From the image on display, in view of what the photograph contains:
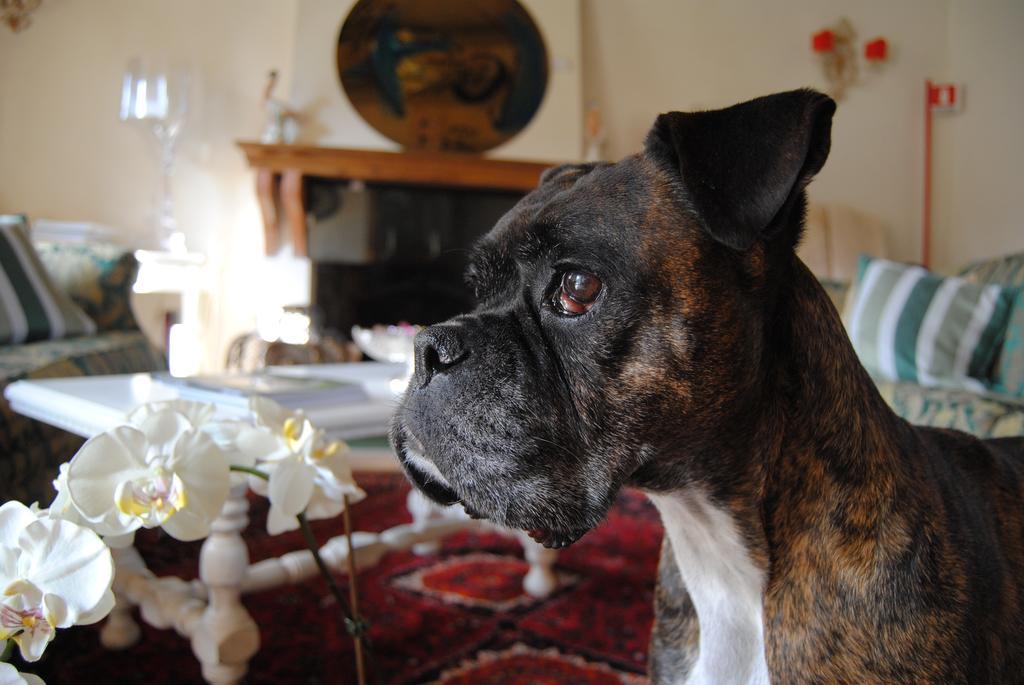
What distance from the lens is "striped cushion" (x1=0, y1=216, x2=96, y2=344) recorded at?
8.00 ft

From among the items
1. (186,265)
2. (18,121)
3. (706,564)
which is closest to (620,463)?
(706,564)

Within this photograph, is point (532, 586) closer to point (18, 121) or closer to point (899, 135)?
point (18, 121)

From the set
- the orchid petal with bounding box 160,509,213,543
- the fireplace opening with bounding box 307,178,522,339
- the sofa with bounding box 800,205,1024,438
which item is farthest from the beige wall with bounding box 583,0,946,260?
the orchid petal with bounding box 160,509,213,543

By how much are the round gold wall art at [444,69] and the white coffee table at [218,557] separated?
137 inches

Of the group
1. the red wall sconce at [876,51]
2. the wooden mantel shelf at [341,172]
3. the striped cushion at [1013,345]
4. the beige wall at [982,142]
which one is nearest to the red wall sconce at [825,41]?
the red wall sconce at [876,51]

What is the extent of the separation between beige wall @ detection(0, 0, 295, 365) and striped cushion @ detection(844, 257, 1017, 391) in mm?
3913

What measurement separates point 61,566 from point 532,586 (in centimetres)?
157

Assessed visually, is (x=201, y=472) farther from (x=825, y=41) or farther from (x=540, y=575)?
(x=825, y=41)

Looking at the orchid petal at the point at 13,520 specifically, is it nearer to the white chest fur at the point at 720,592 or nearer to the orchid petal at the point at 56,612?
the orchid petal at the point at 56,612

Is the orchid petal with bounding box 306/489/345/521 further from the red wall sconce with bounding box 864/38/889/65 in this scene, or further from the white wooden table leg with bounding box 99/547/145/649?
the red wall sconce with bounding box 864/38/889/65

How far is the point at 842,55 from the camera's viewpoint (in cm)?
559

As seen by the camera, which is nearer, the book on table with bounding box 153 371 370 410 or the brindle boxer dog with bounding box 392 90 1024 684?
the brindle boxer dog with bounding box 392 90 1024 684

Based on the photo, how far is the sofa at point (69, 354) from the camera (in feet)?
5.75

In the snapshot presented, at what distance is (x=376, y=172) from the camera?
4773 mm
